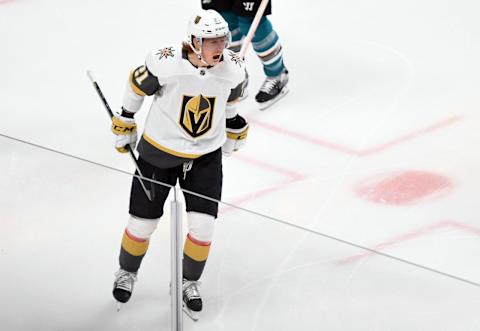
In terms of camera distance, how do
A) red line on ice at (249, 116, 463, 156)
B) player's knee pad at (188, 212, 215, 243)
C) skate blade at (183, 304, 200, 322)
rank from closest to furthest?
player's knee pad at (188, 212, 215, 243) < skate blade at (183, 304, 200, 322) < red line on ice at (249, 116, 463, 156)

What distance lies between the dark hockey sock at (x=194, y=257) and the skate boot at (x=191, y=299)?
0.02 m

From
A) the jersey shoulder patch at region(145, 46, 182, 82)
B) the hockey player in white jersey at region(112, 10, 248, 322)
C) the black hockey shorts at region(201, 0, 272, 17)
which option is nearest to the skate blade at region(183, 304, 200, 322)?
the hockey player in white jersey at region(112, 10, 248, 322)

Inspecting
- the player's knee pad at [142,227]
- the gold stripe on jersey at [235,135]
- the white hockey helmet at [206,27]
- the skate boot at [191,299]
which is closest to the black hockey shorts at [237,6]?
the gold stripe on jersey at [235,135]

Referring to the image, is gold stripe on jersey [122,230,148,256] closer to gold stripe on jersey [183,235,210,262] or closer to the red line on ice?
gold stripe on jersey [183,235,210,262]

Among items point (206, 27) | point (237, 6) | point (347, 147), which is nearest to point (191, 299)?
point (206, 27)

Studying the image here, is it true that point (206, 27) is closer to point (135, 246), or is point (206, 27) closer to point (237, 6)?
point (135, 246)

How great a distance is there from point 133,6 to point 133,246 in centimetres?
250

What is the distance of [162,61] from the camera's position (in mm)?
2820

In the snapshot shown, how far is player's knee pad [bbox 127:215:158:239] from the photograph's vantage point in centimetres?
247

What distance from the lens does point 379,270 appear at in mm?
2334

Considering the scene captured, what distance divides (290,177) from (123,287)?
135cm

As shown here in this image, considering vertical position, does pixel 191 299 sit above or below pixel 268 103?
above

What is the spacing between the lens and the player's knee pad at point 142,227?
8.12 feet

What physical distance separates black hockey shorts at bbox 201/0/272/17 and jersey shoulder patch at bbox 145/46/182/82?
3.99ft
